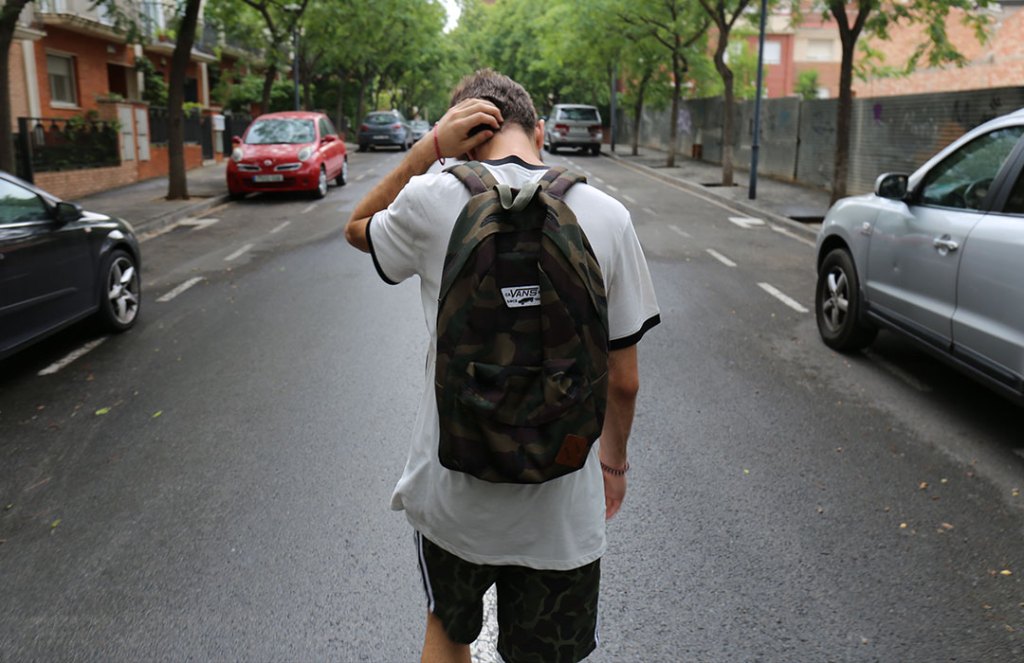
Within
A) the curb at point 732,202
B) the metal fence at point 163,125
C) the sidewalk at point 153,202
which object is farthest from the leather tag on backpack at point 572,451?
the metal fence at point 163,125

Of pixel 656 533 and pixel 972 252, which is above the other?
pixel 972 252

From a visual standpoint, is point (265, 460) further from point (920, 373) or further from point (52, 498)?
point (920, 373)

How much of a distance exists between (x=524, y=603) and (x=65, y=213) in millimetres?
6085

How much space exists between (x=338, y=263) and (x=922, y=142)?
11.5 metres

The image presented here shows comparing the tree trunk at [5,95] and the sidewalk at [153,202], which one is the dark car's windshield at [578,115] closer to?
the sidewalk at [153,202]

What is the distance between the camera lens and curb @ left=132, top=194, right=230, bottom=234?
14672 millimetres

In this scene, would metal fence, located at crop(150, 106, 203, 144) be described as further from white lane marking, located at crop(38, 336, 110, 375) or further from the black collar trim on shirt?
the black collar trim on shirt

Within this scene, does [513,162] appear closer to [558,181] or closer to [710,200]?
[558,181]

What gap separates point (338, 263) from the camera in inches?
452

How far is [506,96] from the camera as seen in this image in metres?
1.98

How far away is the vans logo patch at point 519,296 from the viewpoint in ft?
5.54

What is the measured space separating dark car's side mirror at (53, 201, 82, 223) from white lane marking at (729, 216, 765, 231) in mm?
11130

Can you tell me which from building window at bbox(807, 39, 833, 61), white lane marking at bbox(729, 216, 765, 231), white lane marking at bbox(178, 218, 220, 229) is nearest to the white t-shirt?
white lane marking at bbox(729, 216, 765, 231)

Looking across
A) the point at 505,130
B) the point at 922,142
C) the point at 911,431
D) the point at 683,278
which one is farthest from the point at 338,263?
the point at 922,142
